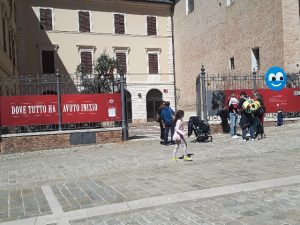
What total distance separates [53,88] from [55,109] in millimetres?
1020

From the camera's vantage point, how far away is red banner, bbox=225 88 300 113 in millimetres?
18375

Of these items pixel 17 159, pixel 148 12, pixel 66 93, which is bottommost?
pixel 17 159

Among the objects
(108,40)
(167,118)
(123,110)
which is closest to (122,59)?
(108,40)

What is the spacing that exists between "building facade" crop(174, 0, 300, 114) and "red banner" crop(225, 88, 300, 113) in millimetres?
7870

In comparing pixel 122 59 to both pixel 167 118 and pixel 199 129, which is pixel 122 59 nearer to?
pixel 167 118

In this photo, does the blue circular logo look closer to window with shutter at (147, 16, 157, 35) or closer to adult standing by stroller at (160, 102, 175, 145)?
adult standing by stroller at (160, 102, 175, 145)

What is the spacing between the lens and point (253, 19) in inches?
1177

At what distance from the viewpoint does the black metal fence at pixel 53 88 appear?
15.5 meters

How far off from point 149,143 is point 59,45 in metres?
22.7

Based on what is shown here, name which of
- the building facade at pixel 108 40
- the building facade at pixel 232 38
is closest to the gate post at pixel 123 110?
the building facade at pixel 232 38

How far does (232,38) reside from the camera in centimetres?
3278

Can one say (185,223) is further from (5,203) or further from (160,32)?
(160,32)

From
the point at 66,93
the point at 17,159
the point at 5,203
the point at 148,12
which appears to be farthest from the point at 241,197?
the point at 148,12

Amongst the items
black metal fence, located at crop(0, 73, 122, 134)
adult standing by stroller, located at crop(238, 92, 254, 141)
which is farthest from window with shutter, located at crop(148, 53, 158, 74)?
adult standing by stroller, located at crop(238, 92, 254, 141)
